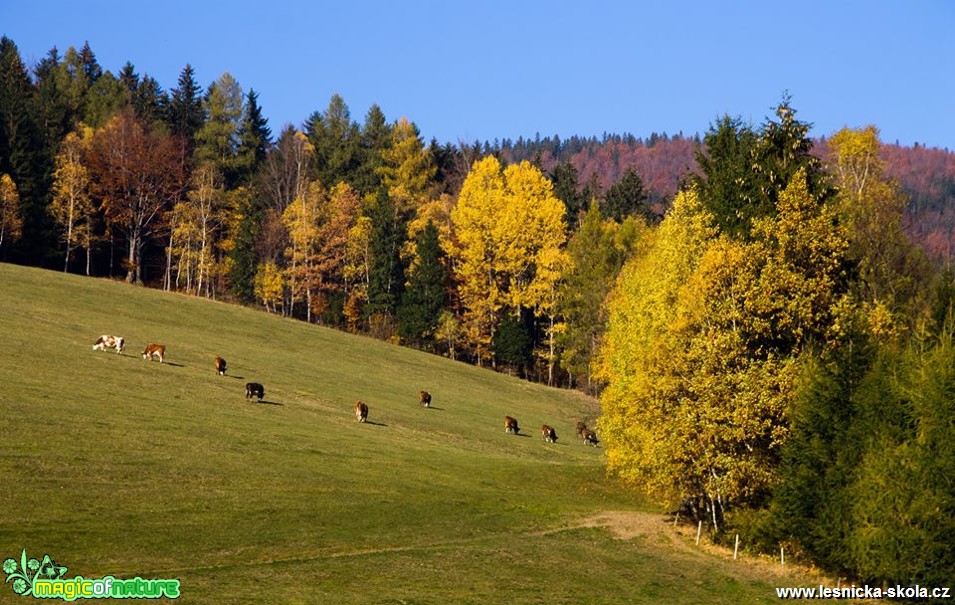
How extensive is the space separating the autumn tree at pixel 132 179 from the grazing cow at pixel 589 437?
6593 centimetres

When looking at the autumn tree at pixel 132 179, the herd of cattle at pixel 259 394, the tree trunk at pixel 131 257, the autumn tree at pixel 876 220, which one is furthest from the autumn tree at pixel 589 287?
the autumn tree at pixel 132 179

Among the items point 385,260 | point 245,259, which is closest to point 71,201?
point 245,259

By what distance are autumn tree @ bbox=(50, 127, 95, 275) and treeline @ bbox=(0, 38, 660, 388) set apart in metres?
0.25

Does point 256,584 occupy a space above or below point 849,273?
below

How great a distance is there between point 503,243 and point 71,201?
1862 inches

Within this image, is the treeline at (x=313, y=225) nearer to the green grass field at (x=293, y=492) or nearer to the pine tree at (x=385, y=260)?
the pine tree at (x=385, y=260)

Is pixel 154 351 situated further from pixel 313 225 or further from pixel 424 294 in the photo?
pixel 313 225

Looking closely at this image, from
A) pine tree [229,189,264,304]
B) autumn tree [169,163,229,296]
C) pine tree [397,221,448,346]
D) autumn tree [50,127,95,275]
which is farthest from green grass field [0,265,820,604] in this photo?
pine tree [229,189,264,304]

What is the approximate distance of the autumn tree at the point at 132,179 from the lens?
402 ft

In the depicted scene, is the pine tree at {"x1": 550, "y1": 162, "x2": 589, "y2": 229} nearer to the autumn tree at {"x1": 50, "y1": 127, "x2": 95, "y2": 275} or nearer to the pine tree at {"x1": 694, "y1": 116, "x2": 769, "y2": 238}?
the autumn tree at {"x1": 50, "y1": 127, "x2": 95, "y2": 275}

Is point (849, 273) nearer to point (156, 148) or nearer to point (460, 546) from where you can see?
point (460, 546)

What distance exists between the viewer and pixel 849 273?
139 feet

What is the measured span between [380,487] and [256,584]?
16.5 meters

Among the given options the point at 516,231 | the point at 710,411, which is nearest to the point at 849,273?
the point at 710,411
